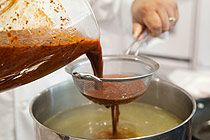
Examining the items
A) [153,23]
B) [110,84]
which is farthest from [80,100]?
[153,23]

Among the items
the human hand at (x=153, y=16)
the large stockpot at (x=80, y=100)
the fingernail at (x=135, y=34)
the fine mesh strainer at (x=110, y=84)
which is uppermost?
the human hand at (x=153, y=16)

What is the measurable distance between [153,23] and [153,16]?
0.08 ft

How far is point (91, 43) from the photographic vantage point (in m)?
0.64

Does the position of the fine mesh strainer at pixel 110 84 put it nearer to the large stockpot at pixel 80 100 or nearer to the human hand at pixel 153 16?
the large stockpot at pixel 80 100

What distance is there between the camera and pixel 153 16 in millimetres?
1020

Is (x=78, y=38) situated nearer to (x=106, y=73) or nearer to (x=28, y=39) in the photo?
(x=28, y=39)

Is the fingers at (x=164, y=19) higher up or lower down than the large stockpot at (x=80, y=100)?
higher up

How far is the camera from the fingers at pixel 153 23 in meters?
1.00

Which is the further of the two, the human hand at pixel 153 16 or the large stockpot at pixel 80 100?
the human hand at pixel 153 16

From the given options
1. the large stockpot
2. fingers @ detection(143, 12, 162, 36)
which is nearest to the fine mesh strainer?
the large stockpot

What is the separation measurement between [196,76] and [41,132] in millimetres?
1334

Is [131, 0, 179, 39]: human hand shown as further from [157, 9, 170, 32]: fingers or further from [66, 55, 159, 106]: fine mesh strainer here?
[66, 55, 159, 106]: fine mesh strainer

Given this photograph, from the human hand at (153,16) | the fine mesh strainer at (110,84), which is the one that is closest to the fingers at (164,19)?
the human hand at (153,16)

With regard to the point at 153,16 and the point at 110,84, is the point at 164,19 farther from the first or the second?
the point at 110,84
